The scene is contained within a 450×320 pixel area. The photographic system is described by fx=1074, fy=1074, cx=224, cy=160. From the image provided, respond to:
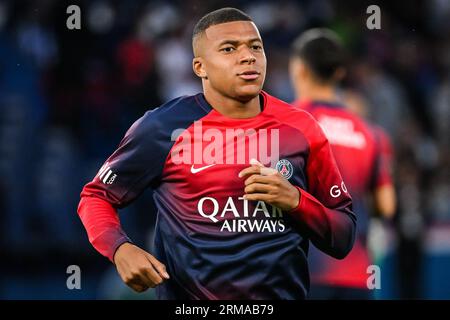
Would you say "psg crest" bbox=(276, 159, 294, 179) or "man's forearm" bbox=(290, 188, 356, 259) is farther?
"psg crest" bbox=(276, 159, 294, 179)

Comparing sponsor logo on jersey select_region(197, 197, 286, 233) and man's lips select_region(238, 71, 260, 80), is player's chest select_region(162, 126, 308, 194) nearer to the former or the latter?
sponsor logo on jersey select_region(197, 197, 286, 233)

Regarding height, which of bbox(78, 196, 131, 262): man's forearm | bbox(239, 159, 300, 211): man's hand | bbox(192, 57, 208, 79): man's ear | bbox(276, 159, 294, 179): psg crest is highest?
bbox(192, 57, 208, 79): man's ear

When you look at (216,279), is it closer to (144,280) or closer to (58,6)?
(144,280)

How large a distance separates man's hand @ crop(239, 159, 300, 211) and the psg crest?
200 millimetres

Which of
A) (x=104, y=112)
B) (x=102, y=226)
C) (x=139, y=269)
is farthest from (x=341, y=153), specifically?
(x=104, y=112)

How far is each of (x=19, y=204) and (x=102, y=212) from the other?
17.8 feet

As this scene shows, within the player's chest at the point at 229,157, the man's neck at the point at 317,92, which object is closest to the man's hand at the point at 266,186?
the player's chest at the point at 229,157

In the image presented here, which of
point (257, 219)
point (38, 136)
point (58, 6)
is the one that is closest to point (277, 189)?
point (257, 219)

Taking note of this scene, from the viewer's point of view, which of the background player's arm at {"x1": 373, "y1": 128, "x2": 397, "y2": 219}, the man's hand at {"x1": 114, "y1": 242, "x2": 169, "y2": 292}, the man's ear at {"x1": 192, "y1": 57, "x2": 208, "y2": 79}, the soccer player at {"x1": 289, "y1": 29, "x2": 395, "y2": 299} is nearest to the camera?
the man's hand at {"x1": 114, "y1": 242, "x2": 169, "y2": 292}

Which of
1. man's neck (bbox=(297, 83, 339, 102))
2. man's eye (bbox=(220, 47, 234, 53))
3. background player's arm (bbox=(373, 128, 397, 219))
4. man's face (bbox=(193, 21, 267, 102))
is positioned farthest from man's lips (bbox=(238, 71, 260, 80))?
background player's arm (bbox=(373, 128, 397, 219))

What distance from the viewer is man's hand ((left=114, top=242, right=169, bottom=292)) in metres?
4.04

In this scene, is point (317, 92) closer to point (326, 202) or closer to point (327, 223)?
point (326, 202)

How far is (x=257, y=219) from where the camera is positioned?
14.0 ft

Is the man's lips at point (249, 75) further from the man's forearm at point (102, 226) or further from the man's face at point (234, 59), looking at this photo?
the man's forearm at point (102, 226)
